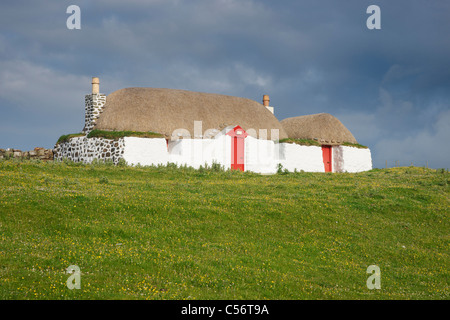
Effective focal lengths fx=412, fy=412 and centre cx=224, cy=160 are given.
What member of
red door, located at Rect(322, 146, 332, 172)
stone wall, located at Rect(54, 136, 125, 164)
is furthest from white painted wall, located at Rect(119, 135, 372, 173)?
stone wall, located at Rect(54, 136, 125, 164)

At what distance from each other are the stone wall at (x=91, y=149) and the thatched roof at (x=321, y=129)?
74.1ft

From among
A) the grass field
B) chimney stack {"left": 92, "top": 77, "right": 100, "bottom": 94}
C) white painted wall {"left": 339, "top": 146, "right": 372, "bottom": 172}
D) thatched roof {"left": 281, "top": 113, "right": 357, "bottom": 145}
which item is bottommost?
the grass field

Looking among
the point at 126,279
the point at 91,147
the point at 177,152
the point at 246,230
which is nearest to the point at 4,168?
the point at 91,147

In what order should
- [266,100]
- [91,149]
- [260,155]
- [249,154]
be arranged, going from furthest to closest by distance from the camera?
[266,100] → [260,155] → [249,154] → [91,149]

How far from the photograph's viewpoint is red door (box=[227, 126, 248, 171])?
40469 millimetres

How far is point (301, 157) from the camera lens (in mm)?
45000

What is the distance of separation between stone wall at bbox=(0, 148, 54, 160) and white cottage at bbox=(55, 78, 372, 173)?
1.09 meters

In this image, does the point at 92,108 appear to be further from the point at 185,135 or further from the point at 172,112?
the point at 185,135

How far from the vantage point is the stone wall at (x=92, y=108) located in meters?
38.5

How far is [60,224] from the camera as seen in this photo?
1517 centimetres

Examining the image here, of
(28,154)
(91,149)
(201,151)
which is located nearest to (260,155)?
(201,151)

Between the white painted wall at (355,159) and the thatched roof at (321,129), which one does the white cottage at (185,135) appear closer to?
the thatched roof at (321,129)

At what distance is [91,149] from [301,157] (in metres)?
21.9

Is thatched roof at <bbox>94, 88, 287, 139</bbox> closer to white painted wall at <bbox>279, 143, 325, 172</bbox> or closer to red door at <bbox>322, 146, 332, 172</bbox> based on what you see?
white painted wall at <bbox>279, 143, 325, 172</bbox>
